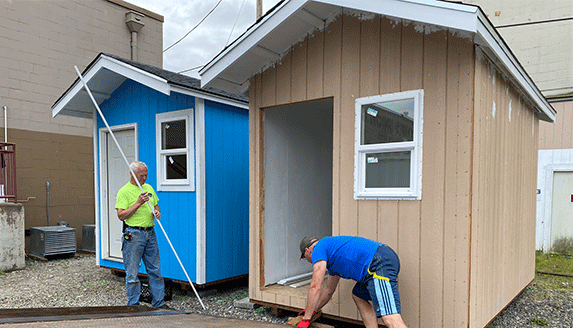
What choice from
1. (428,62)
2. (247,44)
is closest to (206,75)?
(247,44)

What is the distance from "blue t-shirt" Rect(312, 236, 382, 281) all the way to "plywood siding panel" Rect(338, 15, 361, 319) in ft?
1.66

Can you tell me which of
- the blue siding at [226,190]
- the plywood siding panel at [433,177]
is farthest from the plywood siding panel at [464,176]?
the blue siding at [226,190]

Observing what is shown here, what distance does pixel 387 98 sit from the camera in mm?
3559

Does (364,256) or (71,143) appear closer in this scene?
(364,256)

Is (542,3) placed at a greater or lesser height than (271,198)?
greater

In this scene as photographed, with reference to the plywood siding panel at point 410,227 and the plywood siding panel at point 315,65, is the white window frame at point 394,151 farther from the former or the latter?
the plywood siding panel at point 315,65

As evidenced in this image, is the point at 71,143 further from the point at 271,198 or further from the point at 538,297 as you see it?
the point at 538,297

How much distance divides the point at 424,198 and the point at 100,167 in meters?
5.09

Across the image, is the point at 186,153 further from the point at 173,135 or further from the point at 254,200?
the point at 254,200

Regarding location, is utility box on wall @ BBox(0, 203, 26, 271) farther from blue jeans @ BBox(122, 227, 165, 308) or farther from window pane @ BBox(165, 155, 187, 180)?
blue jeans @ BBox(122, 227, 165, 308)

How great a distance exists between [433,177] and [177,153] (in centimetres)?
335

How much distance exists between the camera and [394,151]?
354 cm

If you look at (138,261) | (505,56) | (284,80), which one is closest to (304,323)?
(138,261)

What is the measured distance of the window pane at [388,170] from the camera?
3.49 meters
